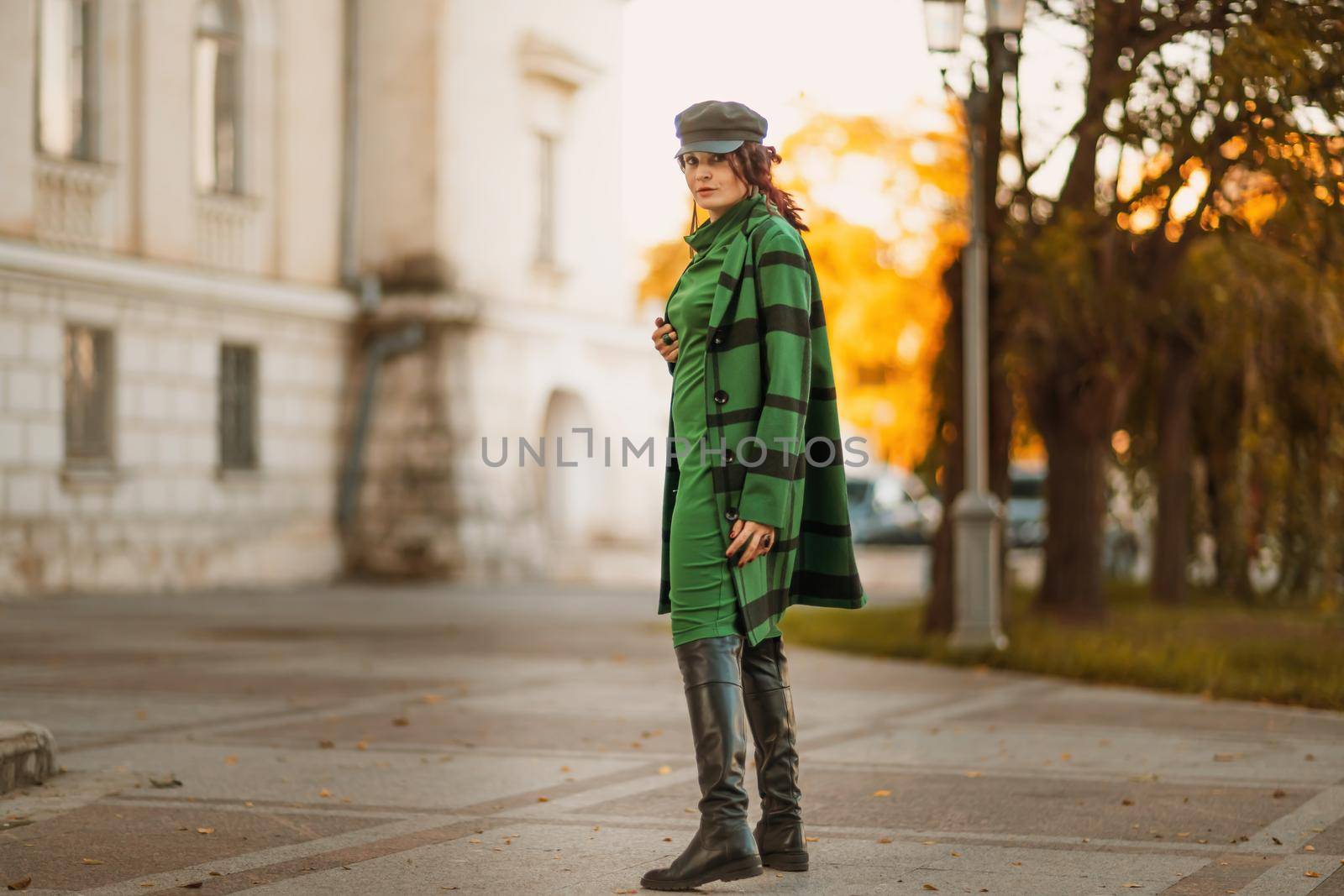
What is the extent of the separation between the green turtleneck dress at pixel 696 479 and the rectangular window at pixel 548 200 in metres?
22.0

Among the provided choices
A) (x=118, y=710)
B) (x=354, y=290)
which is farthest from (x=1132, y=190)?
(x=354, y=290)

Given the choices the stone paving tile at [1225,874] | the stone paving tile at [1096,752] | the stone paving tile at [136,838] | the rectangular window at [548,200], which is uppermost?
the rectangular window at [548,200]

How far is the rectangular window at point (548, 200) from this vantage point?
88.4 feet

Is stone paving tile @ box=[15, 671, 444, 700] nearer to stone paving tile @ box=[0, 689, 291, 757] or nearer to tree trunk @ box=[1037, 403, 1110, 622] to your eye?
stone paving tile @ box=[0, 689, 291, 757]

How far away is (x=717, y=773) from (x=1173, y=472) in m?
16.8

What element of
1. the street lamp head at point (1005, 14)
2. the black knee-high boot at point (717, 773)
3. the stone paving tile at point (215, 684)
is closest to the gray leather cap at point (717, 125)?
the black knee-high boot at point (717, 773)

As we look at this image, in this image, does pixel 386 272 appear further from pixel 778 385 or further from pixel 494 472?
pixel 778 385

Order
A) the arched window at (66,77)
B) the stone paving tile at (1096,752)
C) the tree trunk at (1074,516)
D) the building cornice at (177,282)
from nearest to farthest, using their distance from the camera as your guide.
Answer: the stone paving tile at (1096,752) < the tree trunk at (1074,516) < the building cornice at (177,282) < the arched window at (66,77)

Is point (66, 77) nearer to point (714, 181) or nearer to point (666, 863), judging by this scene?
point (714, 181)

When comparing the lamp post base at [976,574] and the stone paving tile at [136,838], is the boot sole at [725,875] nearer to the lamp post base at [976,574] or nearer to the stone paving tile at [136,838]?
the stone paving tile at [136,838]

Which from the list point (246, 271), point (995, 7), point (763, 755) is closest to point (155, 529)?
point (246, 271)

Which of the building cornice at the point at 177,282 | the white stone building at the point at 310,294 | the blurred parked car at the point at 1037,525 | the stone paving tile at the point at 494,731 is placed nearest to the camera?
the stone paving tile at the point at 494,731

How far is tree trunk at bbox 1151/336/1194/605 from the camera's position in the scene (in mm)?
20406

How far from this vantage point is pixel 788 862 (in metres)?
5.08
